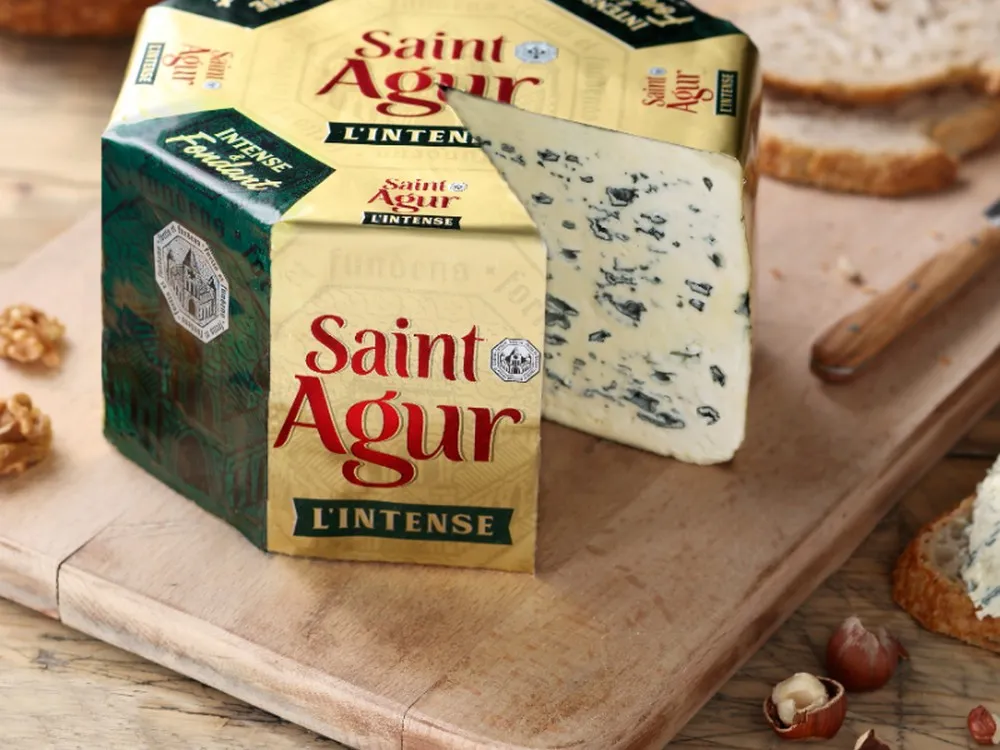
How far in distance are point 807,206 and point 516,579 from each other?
3.57 ft

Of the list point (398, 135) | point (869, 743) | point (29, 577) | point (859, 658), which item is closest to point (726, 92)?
point (398, 135)

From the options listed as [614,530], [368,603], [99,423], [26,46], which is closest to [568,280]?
[614,530]

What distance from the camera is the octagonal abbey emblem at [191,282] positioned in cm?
269

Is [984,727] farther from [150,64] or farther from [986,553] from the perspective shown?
[150,64]

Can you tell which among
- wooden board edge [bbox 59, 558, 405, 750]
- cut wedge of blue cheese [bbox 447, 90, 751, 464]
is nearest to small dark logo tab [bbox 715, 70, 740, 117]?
cut wedge of blue cheese [bbox 447, 90, 751, 464]

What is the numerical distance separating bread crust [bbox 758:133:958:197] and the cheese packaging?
57 centimetres

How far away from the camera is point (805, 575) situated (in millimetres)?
2846

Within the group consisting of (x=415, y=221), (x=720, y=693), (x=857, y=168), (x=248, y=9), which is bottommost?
(x=720, y=693)

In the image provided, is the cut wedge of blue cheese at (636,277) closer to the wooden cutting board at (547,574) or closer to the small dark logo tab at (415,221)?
the wooden cutting board at (547,574)

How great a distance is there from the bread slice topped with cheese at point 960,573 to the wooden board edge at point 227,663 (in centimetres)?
82

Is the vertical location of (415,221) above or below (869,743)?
above

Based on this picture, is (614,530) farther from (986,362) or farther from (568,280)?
(986,362)

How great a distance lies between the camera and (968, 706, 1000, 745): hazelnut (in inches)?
103

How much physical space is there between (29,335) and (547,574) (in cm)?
98
